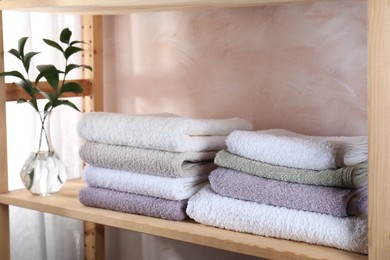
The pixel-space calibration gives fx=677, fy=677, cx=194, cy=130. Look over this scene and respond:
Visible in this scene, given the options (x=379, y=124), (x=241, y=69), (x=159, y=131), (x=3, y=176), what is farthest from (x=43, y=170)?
(x=379, y=124)

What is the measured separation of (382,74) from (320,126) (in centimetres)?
44

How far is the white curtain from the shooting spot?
1.50 m

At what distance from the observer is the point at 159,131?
1.19 metres

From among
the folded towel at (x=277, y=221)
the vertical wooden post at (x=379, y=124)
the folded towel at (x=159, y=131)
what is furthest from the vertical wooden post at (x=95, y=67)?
the vertical wooden post at (x=379, y=124)

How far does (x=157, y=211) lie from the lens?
1.19 metres

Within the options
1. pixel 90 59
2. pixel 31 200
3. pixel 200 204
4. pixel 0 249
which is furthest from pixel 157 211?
pixel 90 59

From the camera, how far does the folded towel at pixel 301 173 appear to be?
3.27ft

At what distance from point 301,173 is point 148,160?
29 cm

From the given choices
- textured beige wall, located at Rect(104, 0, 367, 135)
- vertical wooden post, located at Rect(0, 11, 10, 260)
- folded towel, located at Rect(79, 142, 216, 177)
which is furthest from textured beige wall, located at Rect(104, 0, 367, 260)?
vertical wooden post, located at Rect(0, 11, 10, 260)

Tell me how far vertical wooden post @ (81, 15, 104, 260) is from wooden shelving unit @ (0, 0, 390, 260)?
210mm

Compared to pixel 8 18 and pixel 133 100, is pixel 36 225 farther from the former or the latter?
pixel 8 18

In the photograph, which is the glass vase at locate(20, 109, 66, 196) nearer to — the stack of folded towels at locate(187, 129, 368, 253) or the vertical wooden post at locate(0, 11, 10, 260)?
the vertical wooden post at locate(0, 11, 10, 260)

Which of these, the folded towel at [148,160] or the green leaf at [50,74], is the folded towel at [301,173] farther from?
the green leaf at [50,74]

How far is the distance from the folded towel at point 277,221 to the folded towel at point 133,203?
0.03m
